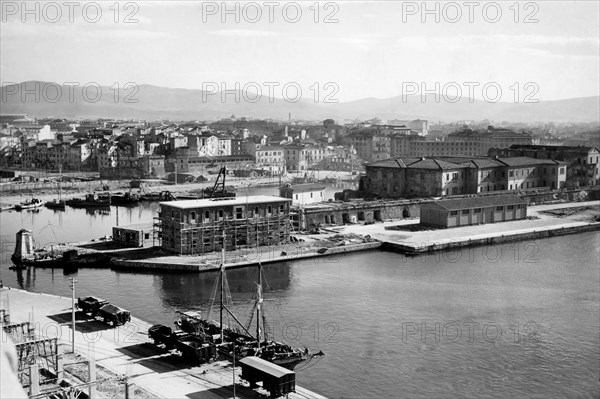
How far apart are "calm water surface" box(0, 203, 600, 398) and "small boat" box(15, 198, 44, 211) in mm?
6267

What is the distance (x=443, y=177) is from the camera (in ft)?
73.5

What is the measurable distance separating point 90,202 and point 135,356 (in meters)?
16.5

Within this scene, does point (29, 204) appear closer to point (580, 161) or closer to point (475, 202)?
point (475, 202)

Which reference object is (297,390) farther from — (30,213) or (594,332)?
(30,213)

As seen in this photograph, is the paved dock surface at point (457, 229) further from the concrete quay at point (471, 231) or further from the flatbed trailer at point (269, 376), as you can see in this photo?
the flatbed trailer at point (269, 376)

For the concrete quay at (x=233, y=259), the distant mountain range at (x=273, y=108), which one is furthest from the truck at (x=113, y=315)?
the distant mountain range at (x=273, y=108)

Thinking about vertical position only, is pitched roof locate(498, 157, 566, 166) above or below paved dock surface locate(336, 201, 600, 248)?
above

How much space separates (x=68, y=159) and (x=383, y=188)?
18949 mm

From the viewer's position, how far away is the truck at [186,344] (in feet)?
26.2

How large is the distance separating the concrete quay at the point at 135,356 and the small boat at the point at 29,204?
42.2 ft

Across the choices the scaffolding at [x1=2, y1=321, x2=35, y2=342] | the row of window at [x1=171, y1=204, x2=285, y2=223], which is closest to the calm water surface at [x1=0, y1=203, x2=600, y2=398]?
the row of window at [x1=171, y1=204, x2=285, y2=223]

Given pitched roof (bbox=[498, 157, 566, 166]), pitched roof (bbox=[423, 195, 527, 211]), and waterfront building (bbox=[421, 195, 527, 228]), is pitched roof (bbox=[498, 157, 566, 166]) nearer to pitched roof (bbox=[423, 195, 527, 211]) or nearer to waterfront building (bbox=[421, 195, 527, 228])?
pitched roof (bbox=[423, 195, 527, 211])

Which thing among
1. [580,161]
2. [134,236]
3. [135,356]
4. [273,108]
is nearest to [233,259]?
[134,236]

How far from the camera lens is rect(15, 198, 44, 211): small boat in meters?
22.7
